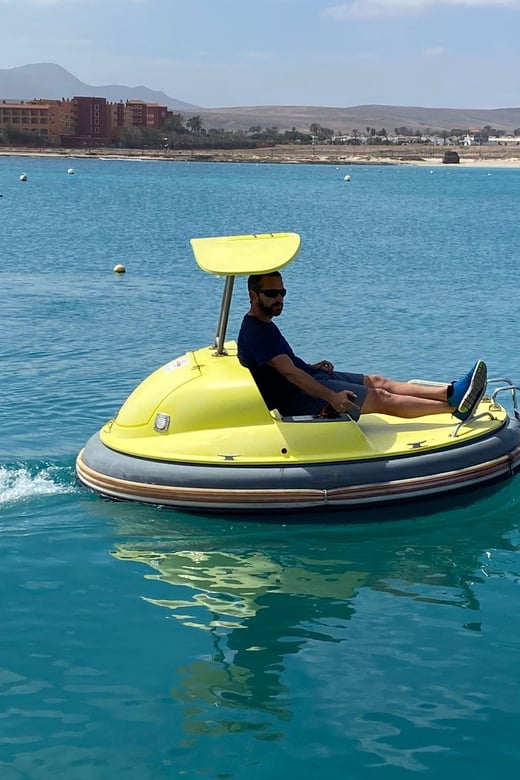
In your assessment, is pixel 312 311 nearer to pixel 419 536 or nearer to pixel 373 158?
pixel 419 536

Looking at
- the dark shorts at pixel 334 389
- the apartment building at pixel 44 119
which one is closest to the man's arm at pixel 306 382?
the dark shorts at pixel 334 389

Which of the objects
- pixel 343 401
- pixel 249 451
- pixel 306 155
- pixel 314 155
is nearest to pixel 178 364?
pixel 249 451

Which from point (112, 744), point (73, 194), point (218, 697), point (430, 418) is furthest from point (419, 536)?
point (73, 194)

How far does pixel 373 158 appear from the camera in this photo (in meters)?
169

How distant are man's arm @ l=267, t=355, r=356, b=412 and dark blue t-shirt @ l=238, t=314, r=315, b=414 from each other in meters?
0.07

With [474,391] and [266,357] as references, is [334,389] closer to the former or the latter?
[266,357]

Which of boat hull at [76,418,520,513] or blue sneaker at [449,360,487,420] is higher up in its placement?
blue sneaker at [449,360,487,420]

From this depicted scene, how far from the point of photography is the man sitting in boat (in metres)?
8.06

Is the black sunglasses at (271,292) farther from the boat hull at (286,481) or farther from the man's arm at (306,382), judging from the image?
the boat hull at (286,481)

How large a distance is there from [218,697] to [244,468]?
94.2 inches

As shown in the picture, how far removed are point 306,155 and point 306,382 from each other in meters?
171

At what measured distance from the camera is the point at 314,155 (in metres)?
176

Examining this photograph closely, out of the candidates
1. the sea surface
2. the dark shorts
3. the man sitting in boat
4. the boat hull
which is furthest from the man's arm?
the sea surface

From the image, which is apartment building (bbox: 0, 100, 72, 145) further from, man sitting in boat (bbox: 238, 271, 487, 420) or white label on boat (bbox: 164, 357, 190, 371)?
man sitting in boat (bbox: 238, 271, 487, 420)
